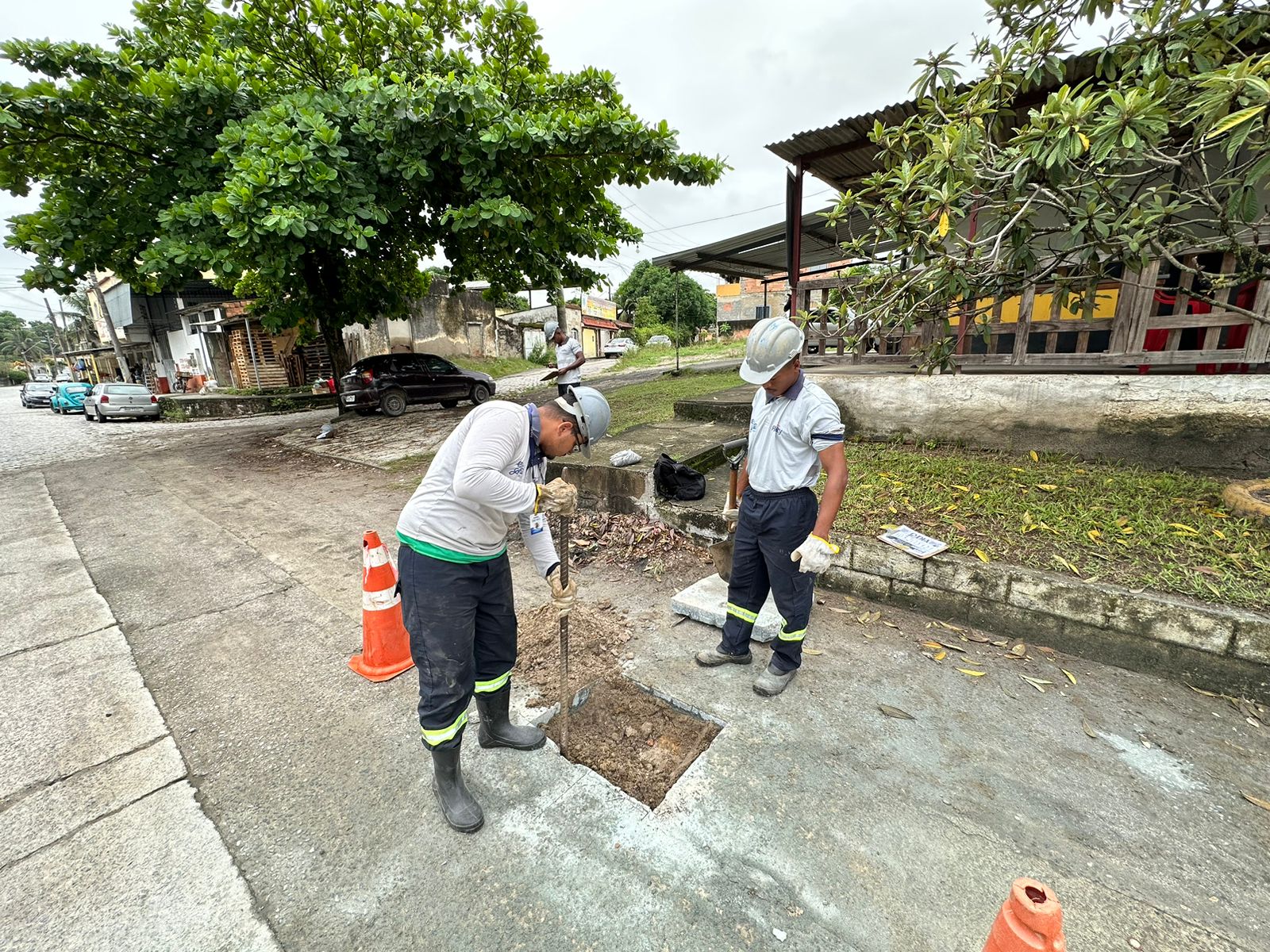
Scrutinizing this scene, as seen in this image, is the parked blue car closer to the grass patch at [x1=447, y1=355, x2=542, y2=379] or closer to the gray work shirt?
the grass patch at [x1=447, y1=355, x2=542, y2=379]

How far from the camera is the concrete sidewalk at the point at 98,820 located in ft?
5.48

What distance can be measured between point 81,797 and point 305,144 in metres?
7.33

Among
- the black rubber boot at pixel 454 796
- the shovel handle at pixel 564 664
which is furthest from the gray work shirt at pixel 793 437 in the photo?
the black rubber boot at pixel 454 796

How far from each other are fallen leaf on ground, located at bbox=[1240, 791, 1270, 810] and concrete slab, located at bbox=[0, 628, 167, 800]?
4672 millimetres

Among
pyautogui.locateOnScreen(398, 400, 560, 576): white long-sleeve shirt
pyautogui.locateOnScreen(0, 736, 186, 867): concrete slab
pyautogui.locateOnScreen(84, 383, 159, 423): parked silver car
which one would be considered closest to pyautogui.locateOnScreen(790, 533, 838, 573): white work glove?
pyautogui.locateOnScreen(398, 400, 560, 576): white long-sleeve shirt

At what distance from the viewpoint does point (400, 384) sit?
1289 centimetres

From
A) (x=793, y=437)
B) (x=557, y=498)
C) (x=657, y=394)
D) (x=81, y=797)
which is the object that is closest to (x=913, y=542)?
(x=793, y=437)

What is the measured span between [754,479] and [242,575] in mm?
4207

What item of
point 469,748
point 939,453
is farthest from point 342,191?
point 939,453

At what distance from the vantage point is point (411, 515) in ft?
6.57

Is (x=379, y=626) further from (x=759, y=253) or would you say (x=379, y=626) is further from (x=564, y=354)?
(x=759, y=253)

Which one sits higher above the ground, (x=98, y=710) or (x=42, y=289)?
(x=42, y=289)

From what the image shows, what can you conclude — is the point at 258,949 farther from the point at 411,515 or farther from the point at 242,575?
the point at 242,575

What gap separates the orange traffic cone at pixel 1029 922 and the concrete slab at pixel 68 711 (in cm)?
336
